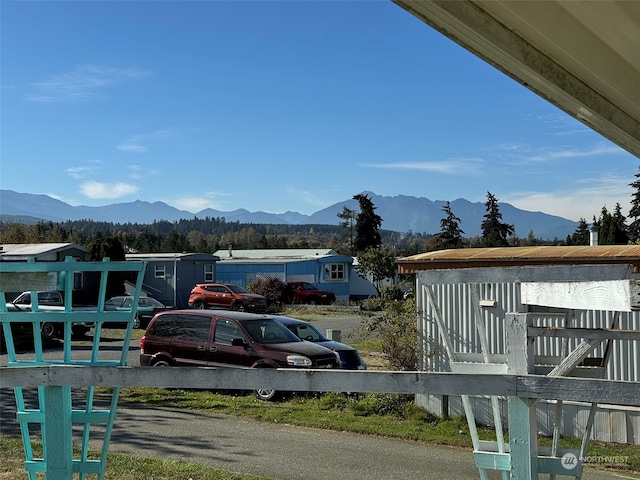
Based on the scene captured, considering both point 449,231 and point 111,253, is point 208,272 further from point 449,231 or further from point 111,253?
point 449,231

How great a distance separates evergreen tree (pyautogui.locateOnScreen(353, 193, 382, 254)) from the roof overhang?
184 ft

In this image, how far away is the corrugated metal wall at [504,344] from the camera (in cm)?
1016

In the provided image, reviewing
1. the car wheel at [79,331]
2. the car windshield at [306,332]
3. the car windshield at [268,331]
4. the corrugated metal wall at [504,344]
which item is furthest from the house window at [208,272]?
the corrugated metal wall at [504,344]

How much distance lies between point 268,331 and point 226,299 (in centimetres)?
2024

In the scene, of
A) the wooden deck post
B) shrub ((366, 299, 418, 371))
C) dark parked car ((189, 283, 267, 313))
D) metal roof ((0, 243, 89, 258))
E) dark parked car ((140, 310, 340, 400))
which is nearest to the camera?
the wooden deck post

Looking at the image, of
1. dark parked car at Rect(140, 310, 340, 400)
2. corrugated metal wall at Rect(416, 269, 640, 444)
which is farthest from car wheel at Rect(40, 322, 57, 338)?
corrugated metal wall at Rect(416, 269, 640, 444)

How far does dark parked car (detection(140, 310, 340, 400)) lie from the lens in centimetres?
1296

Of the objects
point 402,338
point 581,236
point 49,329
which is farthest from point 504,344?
point 581,236

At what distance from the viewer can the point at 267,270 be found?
44969 millimetres

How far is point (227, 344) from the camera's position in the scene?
13375mm

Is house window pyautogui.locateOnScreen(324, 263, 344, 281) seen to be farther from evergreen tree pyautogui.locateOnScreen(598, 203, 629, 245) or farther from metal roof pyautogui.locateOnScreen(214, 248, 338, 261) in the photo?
evergreen tree pyautogui.locateOnScreen(598, 203, 629, 245)

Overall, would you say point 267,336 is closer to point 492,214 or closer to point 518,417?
point 518,417

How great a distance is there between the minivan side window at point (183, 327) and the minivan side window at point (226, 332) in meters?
0.21

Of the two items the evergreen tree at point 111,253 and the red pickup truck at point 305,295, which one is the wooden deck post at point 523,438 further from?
the red pickup truck at point 305,295
